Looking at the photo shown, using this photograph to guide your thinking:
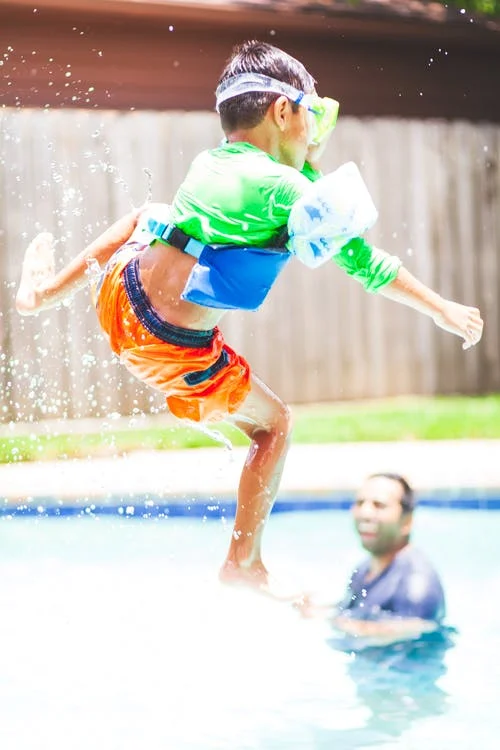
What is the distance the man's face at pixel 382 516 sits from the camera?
14.1 ft

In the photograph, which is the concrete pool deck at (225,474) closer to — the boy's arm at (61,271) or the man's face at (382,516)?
the man's face at (382,516)

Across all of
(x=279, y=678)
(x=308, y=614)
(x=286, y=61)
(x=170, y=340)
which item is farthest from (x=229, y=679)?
(x=286, y=61)

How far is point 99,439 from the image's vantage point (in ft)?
25.3

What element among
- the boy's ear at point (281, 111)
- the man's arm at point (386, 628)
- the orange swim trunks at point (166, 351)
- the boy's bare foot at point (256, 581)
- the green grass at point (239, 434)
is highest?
the boy's ear at point (281, 111)

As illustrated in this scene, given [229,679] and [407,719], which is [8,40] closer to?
[229,679]

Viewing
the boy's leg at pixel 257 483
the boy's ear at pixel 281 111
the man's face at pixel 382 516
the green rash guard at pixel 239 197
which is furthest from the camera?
the man's face at pixel 382 516

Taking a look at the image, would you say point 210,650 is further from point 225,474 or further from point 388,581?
point 225,474

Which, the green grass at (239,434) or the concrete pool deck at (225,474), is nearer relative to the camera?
the concrete pool deck at (225,474)

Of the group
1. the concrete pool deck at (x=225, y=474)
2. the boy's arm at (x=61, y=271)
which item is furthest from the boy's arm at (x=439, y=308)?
the concrete pool deck at (x=225, y=474)

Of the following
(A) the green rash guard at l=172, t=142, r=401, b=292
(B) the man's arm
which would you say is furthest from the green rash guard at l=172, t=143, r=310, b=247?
(B) the man's arm

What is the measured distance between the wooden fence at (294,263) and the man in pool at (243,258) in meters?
4.66

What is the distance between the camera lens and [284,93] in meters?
3.37

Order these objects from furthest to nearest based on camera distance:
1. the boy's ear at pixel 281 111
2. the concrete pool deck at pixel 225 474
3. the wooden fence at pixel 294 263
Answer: the wooden fence at pixel 294 263
the concrete pool deck at pixel 225 474
the boy's ear at pixel 281 111

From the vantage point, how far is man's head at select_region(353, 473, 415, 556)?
431 cm
